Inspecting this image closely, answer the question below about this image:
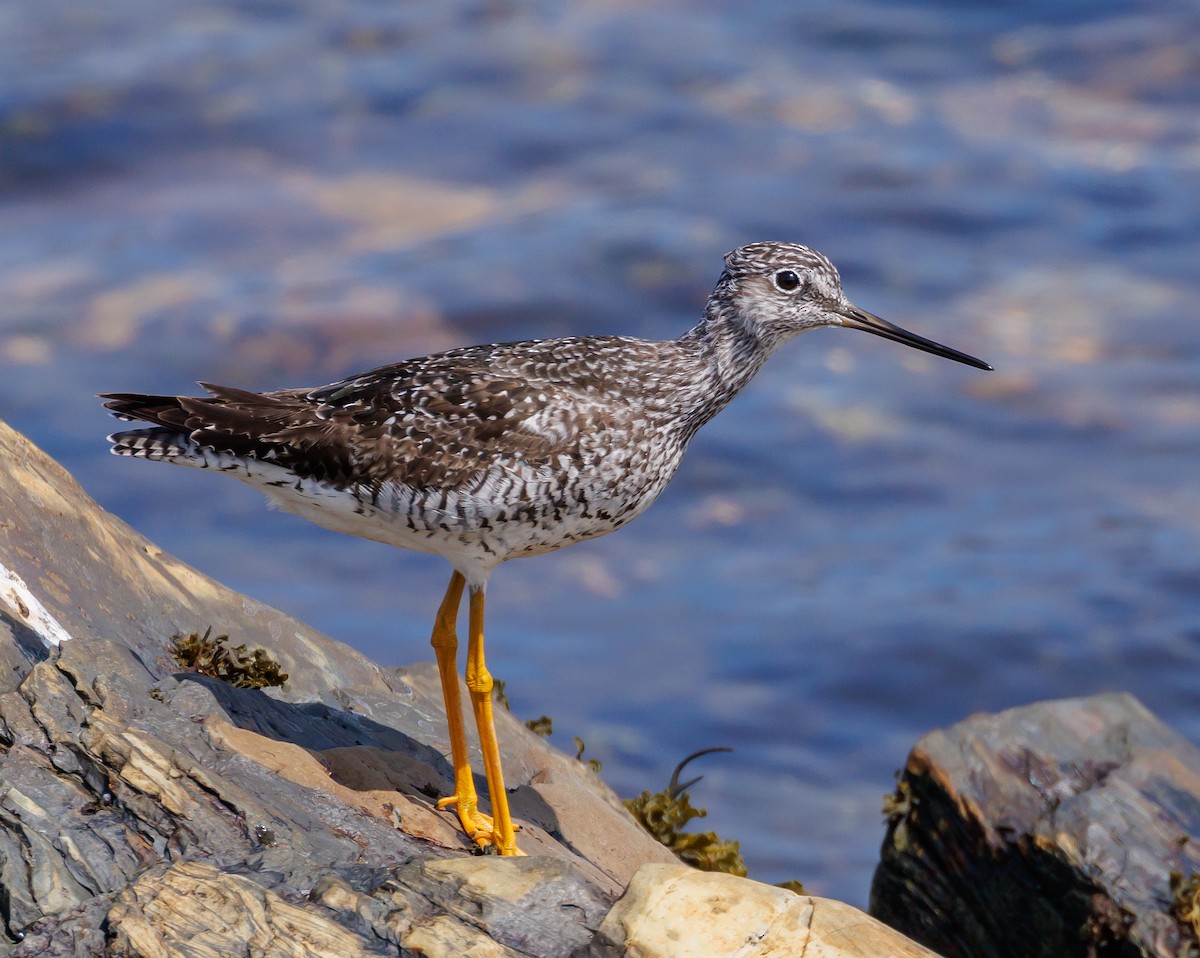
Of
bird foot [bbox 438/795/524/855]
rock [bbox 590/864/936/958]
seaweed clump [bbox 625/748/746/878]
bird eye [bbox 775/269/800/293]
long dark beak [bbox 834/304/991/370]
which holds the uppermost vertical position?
bird eye [bbox 775/269/800/293]

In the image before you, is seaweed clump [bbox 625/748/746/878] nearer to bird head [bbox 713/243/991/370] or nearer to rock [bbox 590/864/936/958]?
bird head [bbox 713/243/991/370]

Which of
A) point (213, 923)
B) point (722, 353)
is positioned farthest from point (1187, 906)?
point (213, 923)

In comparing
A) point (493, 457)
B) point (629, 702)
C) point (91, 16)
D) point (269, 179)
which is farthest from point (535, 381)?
point (91, 16)

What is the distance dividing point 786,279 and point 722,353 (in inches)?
21.3

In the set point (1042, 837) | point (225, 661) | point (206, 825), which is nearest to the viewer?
point (206, 825)

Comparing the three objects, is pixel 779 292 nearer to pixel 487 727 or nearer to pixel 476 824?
pixel 487 727

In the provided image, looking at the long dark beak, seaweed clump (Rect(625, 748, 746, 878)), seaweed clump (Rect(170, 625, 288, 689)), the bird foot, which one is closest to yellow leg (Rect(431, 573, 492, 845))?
the bird foot

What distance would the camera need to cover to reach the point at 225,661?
7875 millimetres

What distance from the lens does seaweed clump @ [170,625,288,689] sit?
7.74 meters

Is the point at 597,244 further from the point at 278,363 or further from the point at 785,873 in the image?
the point at 785,873

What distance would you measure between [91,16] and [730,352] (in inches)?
762

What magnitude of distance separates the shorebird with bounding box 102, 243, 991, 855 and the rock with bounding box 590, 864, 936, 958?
1779 millimetres

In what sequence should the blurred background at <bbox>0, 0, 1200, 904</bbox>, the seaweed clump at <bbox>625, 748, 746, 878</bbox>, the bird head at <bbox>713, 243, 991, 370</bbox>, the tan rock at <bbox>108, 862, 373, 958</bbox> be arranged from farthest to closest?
the blurred background at <bbox>0, 0, 1200, 904</bbox>
the seaweed clump at <bbox>625, 748, 746, 878</bbox>
the bird head at <bbox>713, 243, 991, 370</bbox>
the tan rock at <bbox>108, 862, 373, 958</bbox>

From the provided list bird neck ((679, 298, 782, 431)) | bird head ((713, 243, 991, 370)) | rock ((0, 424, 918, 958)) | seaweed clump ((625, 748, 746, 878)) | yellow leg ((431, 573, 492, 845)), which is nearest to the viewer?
rock ((0, 424, 918, 958))
